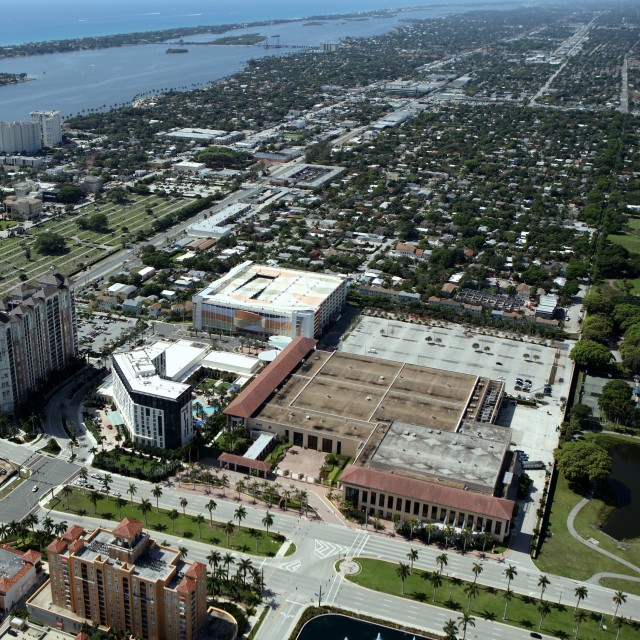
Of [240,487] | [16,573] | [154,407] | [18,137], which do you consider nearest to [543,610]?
[240,487]

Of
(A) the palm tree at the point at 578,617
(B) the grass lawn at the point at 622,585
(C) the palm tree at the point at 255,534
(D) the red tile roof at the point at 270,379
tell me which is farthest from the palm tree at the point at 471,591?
(D) the red tile roof at the point at 270,379

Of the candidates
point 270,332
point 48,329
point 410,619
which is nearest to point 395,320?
point 270,332

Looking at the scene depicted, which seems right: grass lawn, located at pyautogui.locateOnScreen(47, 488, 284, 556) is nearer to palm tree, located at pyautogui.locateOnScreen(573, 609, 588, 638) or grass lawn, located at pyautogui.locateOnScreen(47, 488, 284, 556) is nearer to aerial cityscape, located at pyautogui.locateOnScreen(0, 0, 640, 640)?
aerial cityscape, located at pyautogui.locateOnScreen(0, 0, 640, 640)

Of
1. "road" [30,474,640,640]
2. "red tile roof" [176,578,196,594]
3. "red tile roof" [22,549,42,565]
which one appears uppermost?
"red tile roof" [176,578,196,594]

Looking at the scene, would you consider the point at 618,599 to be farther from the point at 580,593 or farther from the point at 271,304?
the point at 271,304

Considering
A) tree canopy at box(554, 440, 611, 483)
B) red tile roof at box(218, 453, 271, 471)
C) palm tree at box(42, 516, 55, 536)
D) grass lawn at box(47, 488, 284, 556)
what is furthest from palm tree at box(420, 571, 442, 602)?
palm tree at box(42, 516, 55, 536)

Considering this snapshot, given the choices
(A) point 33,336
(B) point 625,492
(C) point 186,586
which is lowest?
(B) point 625,492
